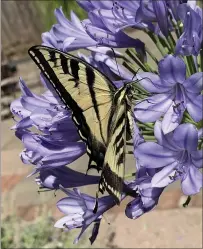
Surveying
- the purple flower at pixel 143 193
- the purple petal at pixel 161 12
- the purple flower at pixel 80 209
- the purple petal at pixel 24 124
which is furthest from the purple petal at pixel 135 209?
the purple petal at pixel 161 12

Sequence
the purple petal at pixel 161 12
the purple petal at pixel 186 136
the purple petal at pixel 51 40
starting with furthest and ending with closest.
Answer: the purple petal at pixel 51 40, the purple petal at pixel 161 12, the purple petal at pixel 186 136

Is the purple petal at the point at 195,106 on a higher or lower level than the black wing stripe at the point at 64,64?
lower

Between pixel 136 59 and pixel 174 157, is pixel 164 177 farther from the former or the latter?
pixel 136 59

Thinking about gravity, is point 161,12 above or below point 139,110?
above

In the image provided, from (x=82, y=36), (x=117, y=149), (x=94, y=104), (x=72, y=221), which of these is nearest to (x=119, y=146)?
(x=117, y=149)

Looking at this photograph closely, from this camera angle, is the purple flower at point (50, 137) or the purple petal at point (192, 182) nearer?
the purple petal at point (192, 182)

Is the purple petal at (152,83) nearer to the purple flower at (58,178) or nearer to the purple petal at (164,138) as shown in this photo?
the purple petal at (164,138)

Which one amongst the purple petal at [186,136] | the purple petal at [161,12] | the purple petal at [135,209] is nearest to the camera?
the purple petal at [186,136]
